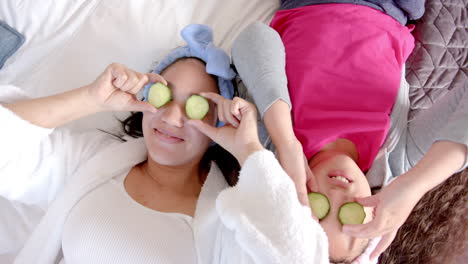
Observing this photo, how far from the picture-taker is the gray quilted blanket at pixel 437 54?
4.80 feet

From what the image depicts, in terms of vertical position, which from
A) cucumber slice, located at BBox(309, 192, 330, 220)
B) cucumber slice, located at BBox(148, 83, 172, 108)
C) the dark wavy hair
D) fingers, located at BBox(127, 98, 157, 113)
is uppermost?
cucumber slice, located at BBox(148, 83, 172, 108)

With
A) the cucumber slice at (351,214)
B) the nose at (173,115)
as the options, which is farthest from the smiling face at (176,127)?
the cucumber slice at (351,214)

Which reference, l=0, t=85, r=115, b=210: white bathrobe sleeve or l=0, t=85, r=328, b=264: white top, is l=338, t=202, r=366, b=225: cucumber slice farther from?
l=0, t=85, r=115, b=210: white bathrobe sleeve

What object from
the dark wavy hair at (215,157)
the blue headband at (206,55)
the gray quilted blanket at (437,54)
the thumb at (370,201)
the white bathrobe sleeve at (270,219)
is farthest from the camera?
the gray quilted blanket at (437,54)

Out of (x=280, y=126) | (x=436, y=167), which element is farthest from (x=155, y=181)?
(x=436, y=167)

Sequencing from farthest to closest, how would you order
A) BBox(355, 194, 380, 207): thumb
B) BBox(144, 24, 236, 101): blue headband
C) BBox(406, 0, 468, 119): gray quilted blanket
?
BBox(406, 0, 468, 119): gray quilted blanket < BBox(144, 24, 236, 101): blue headband < BBox(355, 194, 380, 207): thumb

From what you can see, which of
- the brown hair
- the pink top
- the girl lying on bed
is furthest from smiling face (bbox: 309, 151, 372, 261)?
the brown hair

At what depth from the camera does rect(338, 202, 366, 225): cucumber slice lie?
93 centimetres

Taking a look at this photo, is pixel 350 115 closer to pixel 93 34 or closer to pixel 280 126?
pixel 280 126

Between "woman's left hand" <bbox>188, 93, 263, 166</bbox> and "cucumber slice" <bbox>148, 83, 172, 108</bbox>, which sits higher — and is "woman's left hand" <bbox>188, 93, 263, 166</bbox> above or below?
below

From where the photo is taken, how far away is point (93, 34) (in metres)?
1.46

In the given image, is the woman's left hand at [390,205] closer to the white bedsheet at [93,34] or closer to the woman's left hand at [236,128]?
the woman's left hand at [236,128]

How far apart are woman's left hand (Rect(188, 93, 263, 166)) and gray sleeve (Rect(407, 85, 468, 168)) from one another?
1.76ft

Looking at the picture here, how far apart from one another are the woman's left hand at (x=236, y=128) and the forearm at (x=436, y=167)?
1.36ft
